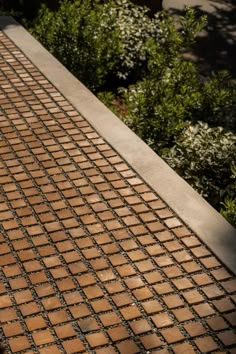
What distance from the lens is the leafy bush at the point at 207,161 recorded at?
18.2 feet

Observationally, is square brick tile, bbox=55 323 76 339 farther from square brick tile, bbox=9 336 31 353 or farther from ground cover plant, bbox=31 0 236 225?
ground cover plant, bbox=31 0 236 225

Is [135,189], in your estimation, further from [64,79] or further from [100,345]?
[64,79]

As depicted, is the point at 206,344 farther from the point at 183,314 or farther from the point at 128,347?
the point at 128,347

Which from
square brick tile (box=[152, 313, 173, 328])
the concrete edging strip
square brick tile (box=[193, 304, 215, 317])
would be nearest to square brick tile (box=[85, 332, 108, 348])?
square brick tile (box=[152, 313, 173, 328])

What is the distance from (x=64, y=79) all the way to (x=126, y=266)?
331 cm

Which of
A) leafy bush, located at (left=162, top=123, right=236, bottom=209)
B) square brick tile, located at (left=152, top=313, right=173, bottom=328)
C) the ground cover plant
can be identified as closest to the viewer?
square brick tile, located at (left=152, top=313, right=173, bottom=328)

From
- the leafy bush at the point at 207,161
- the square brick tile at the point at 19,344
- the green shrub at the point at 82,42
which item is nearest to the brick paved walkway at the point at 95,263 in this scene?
the square brick tile at the point at 19,344

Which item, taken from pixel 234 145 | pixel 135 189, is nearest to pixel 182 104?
pixel 234 145

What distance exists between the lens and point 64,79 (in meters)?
6.61

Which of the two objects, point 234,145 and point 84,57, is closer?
point 234,145

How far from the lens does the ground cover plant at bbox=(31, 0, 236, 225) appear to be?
5.69 metres

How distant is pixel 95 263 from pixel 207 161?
7.16 feet

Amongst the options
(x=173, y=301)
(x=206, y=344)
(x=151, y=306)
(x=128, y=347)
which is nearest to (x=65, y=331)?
(x=128, y=347)

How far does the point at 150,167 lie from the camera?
5039 millimetres
